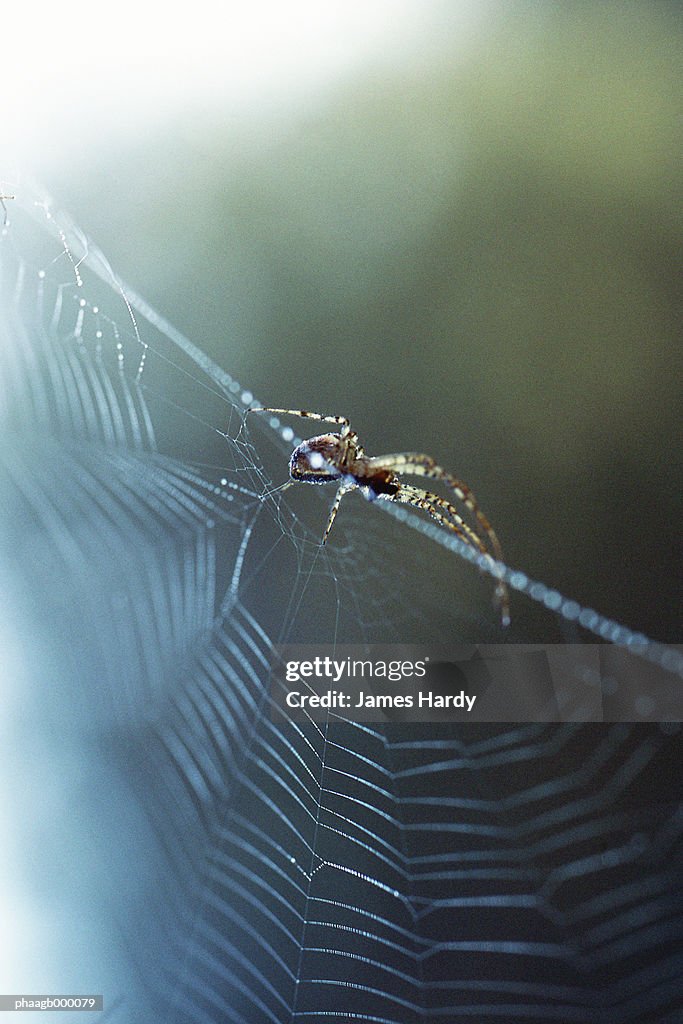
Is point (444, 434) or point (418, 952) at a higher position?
point (444, 434)

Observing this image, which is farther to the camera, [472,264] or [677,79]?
[472,264]

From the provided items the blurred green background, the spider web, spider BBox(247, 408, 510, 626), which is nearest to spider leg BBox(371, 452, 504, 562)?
spider BBox(247, 408, 510, 626)

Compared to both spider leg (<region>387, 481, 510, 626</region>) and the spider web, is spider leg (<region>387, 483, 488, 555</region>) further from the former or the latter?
the spider web

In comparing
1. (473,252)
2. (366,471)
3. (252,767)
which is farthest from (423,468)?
(473,252)

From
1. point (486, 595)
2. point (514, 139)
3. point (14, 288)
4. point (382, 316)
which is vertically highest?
point (514, 139)

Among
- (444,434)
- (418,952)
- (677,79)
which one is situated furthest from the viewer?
(444,434)

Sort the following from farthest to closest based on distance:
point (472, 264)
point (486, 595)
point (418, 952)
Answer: point (472, 264)
point (486, 595)
point (418, 952)

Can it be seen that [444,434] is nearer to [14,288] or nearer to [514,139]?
[514,139]

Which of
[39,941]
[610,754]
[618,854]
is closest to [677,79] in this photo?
[610,754]
